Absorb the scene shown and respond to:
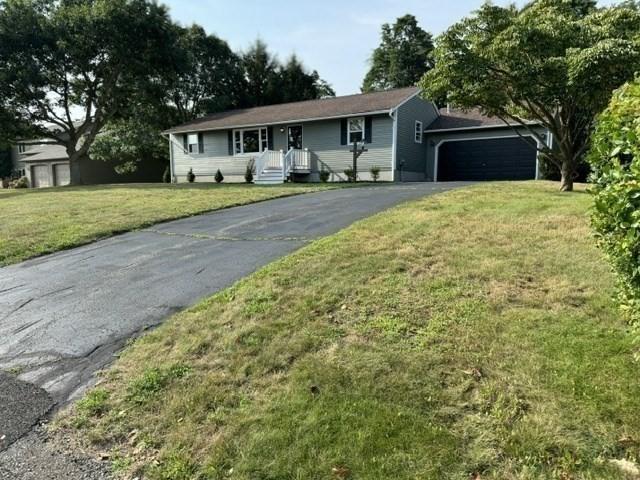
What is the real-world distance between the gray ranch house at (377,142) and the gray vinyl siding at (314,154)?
44 mm

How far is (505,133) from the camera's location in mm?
19891

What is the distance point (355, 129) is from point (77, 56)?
15125mm

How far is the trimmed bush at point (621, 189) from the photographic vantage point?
220 cm

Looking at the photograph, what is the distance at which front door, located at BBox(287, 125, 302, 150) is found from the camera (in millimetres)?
22703

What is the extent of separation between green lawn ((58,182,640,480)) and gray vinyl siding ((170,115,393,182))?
50.7 feet

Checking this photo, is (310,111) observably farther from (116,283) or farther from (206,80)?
(116,283)

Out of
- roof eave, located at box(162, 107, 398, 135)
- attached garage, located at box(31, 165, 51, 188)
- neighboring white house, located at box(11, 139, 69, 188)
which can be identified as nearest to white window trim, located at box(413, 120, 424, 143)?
roof eave, located at box(162, 107, 398, 135)

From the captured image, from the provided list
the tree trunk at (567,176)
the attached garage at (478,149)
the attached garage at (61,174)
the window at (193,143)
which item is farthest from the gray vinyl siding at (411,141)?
the attached garage at (61,174)

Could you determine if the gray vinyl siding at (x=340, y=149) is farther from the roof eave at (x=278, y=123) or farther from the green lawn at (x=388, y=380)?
the green lawn at (x=388, y=380)

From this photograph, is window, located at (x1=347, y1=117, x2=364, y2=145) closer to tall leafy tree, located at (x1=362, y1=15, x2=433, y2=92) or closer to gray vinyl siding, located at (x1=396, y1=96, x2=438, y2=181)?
gray vinyl siding, located at (x1=396, y1=96, x2=438, y2=181)

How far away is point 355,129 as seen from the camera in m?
20.9

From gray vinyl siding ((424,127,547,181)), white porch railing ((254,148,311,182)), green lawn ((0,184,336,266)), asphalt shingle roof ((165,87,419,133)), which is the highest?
asphalt shingle roof ((165,87,419,133))

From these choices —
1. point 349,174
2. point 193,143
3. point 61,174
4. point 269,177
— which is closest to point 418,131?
point 349,174

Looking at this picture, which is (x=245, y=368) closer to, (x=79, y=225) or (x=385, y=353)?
(x=385, y=353)
